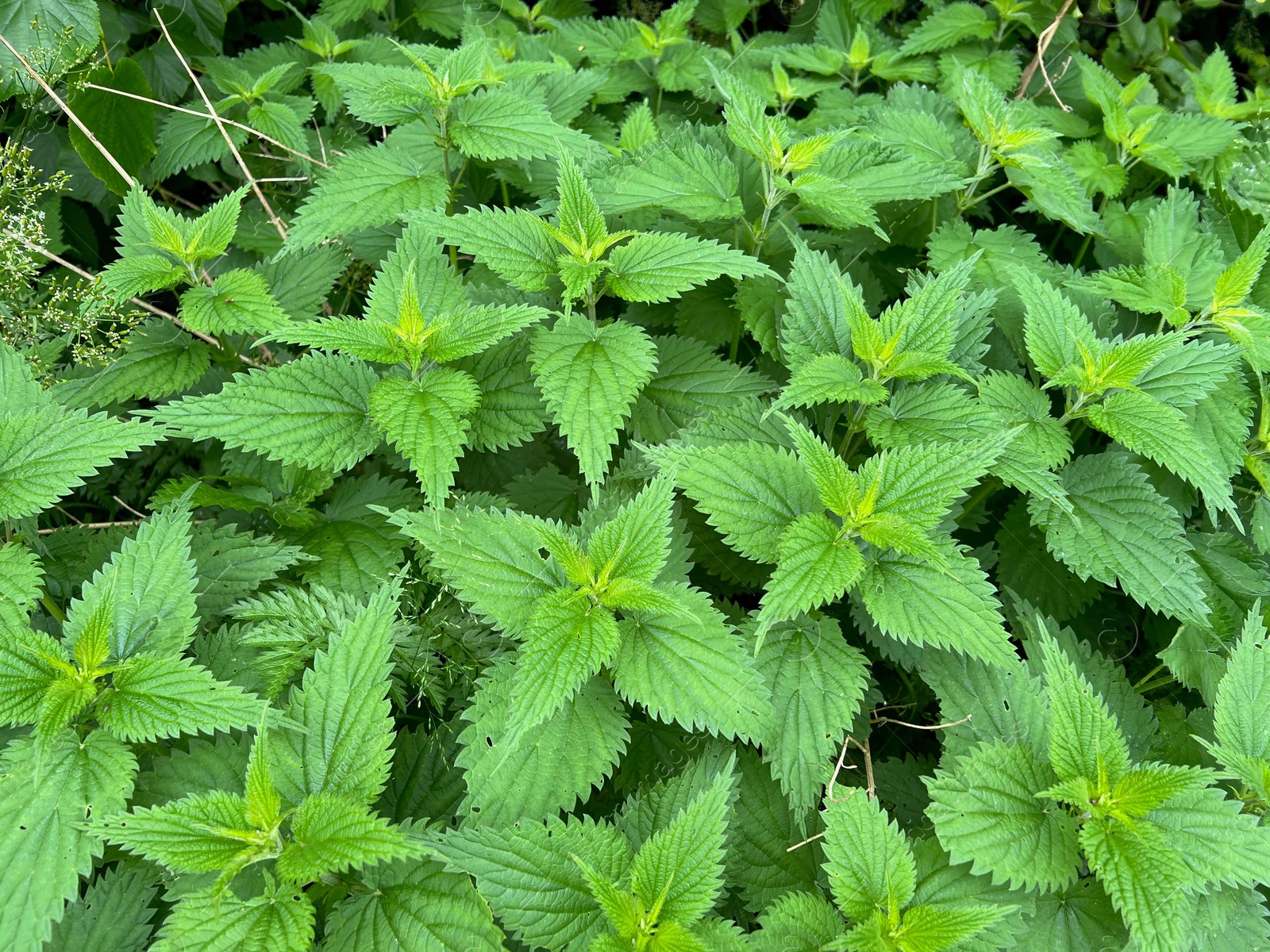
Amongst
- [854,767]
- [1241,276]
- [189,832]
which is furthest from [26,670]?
[1241,276]

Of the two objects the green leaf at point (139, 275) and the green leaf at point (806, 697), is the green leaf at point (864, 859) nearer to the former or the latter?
the green leaf at point (806, 697)

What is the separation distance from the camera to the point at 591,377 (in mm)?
1898

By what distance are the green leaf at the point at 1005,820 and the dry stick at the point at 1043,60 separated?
103 inches

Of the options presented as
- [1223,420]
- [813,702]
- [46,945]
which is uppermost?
[46,945]

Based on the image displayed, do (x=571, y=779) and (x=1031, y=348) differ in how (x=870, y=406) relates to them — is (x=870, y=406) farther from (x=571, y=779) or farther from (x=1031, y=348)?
(x=571, y=779)

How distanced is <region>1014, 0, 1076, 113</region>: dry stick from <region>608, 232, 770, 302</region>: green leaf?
6.40 ft

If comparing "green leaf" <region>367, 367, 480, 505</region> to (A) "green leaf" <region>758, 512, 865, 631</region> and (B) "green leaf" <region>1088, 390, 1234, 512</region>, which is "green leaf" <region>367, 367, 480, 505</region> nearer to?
(A) "green leaf" <region>758, 512, 865, 631</region>

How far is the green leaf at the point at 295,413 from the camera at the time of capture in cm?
178

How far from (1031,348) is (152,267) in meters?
2.18

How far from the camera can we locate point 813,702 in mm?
1666

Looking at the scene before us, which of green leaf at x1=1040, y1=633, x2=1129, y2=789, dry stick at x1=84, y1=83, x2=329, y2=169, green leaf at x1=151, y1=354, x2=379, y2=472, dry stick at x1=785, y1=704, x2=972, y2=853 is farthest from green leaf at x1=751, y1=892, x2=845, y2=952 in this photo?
dry stick at x1=84, y1=83, x2=329, y2=169

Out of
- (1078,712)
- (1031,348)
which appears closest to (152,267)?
(1031,348)

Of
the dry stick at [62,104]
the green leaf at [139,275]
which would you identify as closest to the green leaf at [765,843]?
the green leaf at [139,275]

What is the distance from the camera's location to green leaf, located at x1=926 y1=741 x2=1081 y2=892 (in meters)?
1.54
